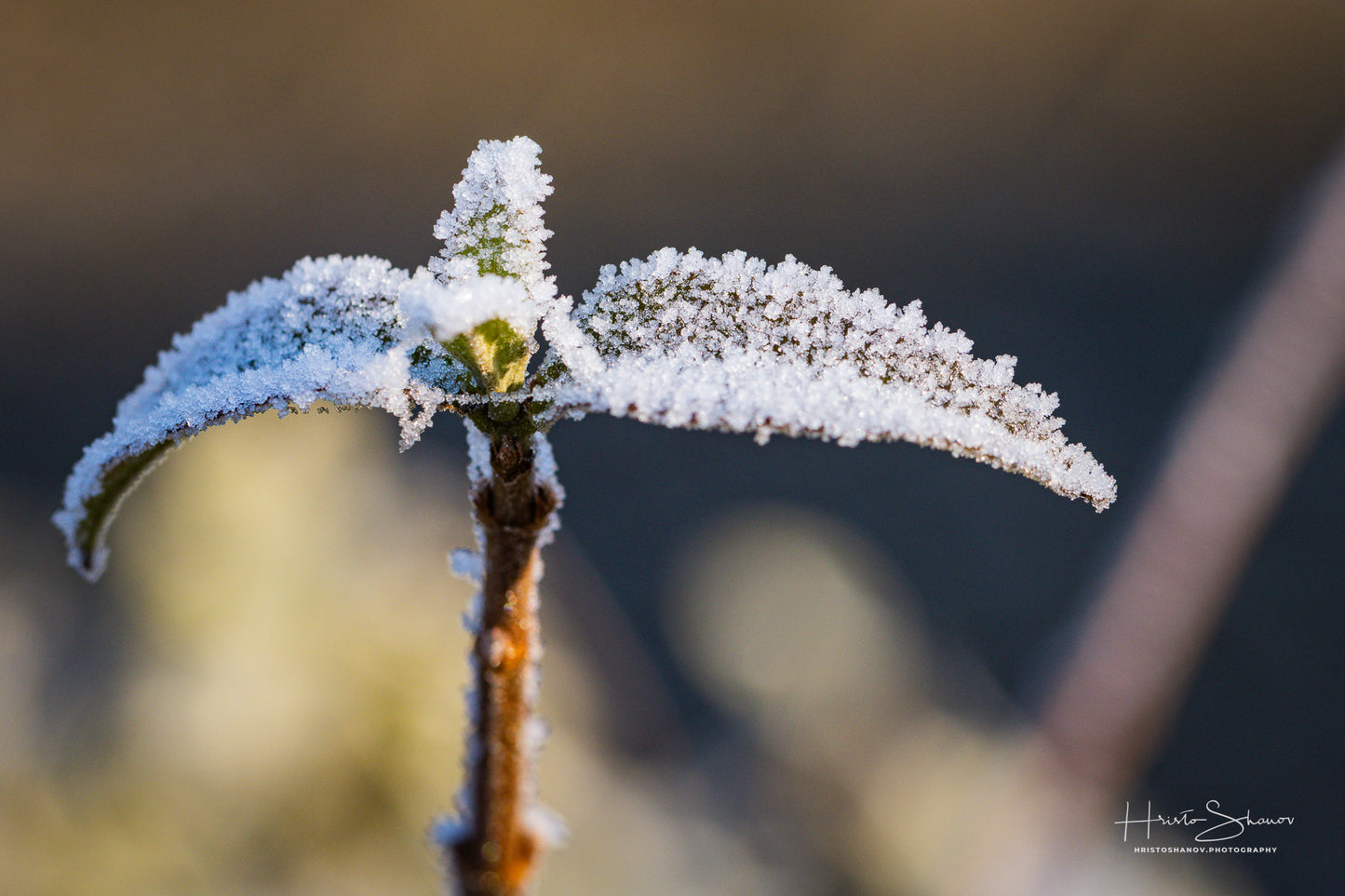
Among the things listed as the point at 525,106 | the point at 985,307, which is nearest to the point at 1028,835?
the point at 985,307

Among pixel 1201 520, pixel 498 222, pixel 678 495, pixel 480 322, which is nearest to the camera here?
pixel 480 322

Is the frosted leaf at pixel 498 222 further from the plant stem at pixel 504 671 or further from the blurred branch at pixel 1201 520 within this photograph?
the blurred branch at pixel 1201 520

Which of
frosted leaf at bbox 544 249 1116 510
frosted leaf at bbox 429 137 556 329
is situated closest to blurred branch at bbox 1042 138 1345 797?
frosted leaf at bbox 544 249 1116 510

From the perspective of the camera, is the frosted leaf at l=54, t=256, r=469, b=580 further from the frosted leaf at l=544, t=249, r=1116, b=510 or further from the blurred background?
the blurred background

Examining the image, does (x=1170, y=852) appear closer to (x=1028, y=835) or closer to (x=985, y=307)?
(x=1028, y=835)

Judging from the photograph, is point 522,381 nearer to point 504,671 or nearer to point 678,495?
point 504,671

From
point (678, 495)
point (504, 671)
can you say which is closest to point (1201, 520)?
point (678, 495)
